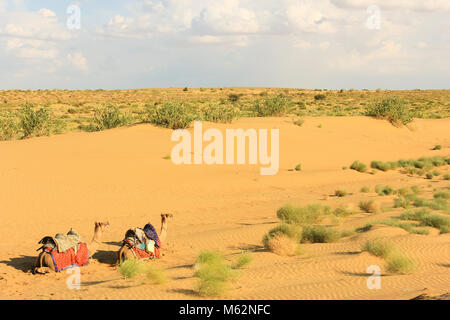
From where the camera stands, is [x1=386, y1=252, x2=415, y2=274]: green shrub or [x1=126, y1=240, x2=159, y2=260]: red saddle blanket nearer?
[x1=386, y1=252, x2=415, y2=274]: green shrub

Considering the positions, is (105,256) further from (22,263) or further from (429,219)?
(429,219)

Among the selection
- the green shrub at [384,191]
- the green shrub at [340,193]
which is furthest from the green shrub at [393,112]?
the green shrub at [340,193]

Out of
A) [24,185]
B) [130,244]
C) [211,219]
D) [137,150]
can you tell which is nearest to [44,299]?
[130,244]

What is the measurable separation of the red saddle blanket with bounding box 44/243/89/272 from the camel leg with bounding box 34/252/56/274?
0.06m

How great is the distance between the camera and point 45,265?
818cm

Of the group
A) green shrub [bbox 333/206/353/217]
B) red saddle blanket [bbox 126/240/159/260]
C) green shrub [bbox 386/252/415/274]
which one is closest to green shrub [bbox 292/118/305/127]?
green shrub [bbox 333/206/353/217]

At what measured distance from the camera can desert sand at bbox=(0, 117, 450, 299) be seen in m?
Result: 7.11

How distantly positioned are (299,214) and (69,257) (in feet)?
18.8

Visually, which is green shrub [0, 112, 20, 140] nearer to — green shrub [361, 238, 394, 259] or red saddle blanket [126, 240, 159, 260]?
red saddle blanket [126, 240, 159, 260]

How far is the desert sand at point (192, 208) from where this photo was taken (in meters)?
7.11

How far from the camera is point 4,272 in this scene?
8.30 metres

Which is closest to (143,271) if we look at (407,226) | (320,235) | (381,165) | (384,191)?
(320,235)

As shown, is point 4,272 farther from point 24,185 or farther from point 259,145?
point 259,145

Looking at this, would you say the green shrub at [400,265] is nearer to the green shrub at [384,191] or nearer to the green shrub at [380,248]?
the green shrub at [380,248]
